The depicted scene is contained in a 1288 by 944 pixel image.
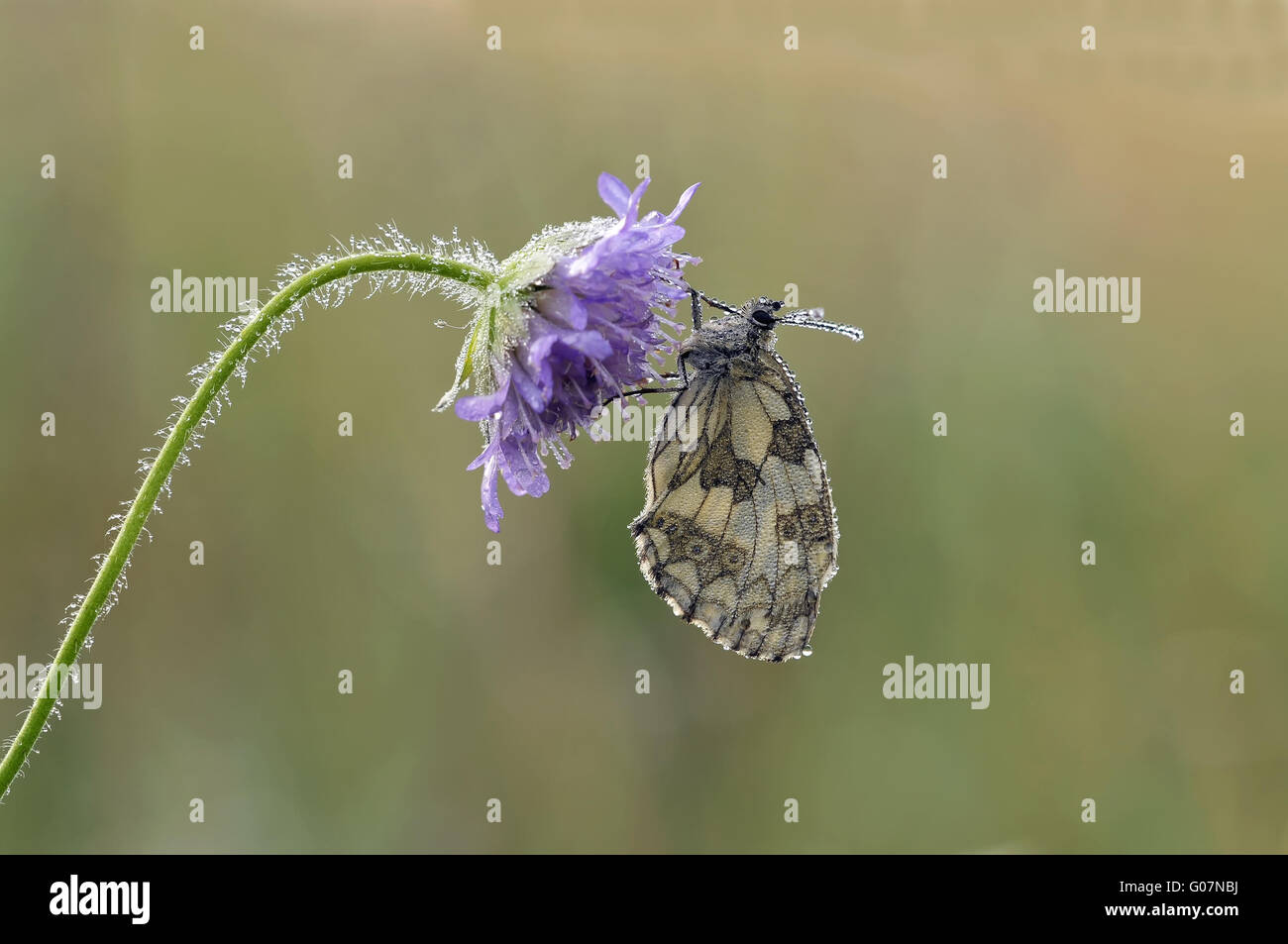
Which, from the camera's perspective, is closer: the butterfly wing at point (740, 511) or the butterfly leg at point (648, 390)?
the butterfly leg at point (648, 390)

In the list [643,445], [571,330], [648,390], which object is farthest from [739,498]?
[643,445]

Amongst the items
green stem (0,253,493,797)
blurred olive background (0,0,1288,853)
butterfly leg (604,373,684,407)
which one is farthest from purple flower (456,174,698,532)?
blurred olive background (0,0,1288,853)

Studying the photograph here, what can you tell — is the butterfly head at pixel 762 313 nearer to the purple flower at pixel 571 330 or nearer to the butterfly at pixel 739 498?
the butterfly at pixel 739 498

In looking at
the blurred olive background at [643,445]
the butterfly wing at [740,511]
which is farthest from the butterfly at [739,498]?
the blurred olive background at [643,445]

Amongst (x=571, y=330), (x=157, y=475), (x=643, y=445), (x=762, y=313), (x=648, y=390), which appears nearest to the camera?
(x=157, y=475)

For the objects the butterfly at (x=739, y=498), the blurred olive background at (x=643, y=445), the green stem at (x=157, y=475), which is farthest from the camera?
the blurred olive background at (x=643, y=445)

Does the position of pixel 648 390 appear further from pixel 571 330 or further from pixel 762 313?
pixel 762 313
